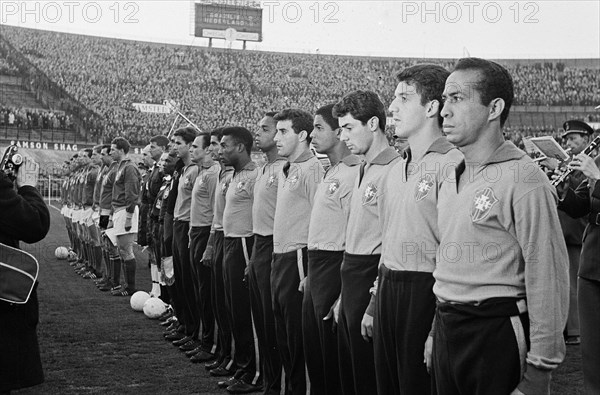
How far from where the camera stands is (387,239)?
3.76 metres

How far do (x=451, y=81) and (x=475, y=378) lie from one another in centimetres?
121

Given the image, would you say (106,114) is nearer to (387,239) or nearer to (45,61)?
(45,61)

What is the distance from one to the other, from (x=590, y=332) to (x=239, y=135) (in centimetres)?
346

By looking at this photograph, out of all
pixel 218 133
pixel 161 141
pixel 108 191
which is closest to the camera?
pixel 218 133

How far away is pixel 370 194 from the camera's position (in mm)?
4227

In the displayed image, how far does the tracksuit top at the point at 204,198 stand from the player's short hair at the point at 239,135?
2.85ft

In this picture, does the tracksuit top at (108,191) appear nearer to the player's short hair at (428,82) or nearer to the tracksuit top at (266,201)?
the tracksuit top at (266,201)

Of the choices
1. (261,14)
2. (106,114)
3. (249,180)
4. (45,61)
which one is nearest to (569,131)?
(249,180)

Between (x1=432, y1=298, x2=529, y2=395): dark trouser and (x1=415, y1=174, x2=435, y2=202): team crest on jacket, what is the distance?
711 millimetres

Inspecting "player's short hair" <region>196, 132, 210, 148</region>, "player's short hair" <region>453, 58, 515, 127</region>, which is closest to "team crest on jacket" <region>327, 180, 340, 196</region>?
"player's short hair" <region>453, 58, 515, 127</region>

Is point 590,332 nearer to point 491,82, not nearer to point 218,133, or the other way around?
point 491,82

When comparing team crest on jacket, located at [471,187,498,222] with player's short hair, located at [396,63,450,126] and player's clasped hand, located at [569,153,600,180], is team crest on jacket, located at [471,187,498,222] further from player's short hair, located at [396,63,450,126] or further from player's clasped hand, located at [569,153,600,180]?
player's clasped hand, located at [569,153,600,180]

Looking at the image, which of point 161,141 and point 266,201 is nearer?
point 266,201

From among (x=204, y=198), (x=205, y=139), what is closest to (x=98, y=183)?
(x=205, y=139)
